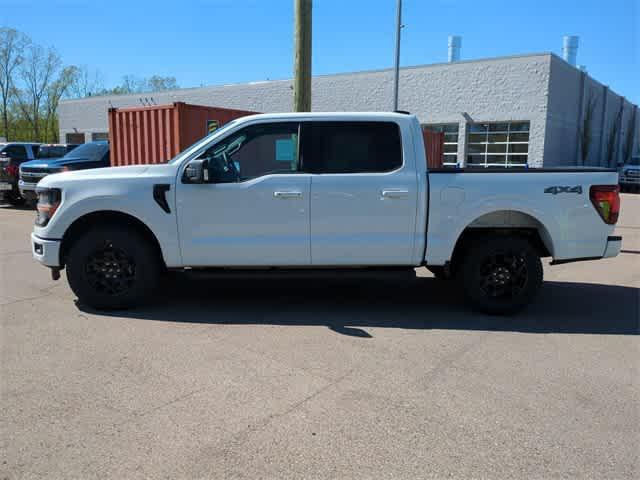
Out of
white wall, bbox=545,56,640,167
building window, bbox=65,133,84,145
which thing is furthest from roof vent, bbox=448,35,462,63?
building window, bbox=65,133,84,145

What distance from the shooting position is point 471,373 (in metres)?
4.23

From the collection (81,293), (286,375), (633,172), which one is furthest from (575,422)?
(633,172)

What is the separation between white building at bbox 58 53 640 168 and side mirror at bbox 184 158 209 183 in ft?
66.9

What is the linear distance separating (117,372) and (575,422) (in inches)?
131

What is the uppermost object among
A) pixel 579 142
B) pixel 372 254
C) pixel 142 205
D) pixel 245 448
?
pixel 579 142

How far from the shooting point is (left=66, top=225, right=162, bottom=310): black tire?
5.50 meters

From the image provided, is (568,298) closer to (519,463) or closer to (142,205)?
(519,463)

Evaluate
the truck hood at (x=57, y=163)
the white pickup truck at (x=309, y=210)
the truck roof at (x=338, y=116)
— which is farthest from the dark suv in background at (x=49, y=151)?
the truck roof at (x=338, y=116)

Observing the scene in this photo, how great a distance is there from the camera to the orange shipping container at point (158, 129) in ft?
37.3

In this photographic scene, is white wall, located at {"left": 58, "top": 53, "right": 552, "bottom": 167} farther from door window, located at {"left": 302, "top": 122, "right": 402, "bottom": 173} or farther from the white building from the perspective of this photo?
door window, located at {"left": 302, "top": 122, "right": 402, "bottom": 173}

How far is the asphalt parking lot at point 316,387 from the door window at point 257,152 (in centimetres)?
152

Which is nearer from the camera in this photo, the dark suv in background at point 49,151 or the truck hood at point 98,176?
the truck hood at point 98,176

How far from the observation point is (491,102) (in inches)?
936

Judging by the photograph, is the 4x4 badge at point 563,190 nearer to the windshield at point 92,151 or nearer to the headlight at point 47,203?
the headlight at point 47,203
